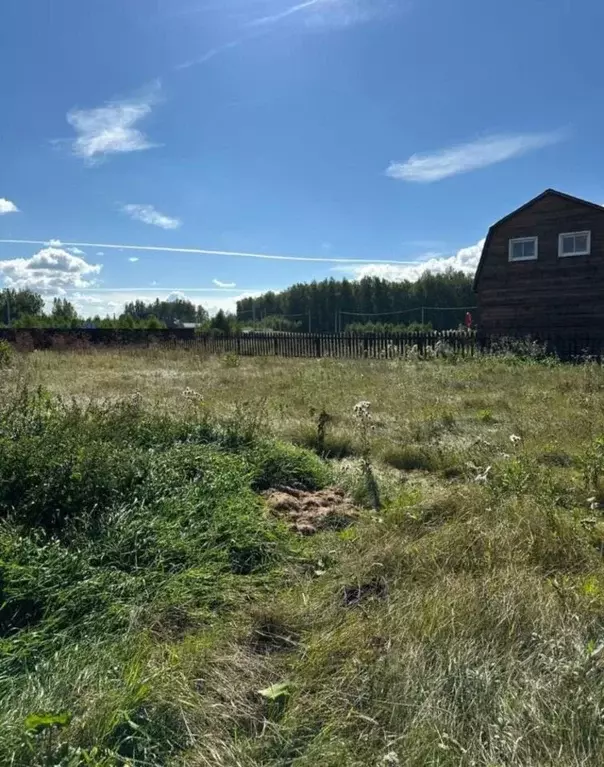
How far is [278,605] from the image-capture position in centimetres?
244

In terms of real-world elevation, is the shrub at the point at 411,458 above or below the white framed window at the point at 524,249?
below

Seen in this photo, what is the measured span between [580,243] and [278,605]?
58.1 ft

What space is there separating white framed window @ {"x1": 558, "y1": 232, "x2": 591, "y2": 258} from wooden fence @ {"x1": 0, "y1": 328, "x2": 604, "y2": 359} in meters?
2.69

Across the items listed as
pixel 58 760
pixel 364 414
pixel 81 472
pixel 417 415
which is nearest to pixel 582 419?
pixel 417 415

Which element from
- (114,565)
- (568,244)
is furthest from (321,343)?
(114,565)

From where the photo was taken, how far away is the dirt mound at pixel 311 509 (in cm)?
349

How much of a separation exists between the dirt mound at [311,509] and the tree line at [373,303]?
6592 cm

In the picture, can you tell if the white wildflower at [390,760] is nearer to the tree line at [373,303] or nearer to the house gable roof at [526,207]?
the house gable roof at [526,207]

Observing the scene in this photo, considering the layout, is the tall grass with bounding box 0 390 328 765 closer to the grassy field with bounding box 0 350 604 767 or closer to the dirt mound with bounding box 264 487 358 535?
the grassy field with bounding box 0 350 604 767

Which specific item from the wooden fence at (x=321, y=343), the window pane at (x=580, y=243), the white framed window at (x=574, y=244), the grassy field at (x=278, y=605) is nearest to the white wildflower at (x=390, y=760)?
the grassy field at (x=278, y=605)

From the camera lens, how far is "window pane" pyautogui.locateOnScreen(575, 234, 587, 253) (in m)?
16.6

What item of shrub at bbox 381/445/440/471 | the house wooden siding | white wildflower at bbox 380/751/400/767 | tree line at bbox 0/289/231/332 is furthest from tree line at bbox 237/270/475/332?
white wildflower at bbox 380/751/400/767

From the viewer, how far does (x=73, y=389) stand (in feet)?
32.3

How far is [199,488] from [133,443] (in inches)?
39.4
